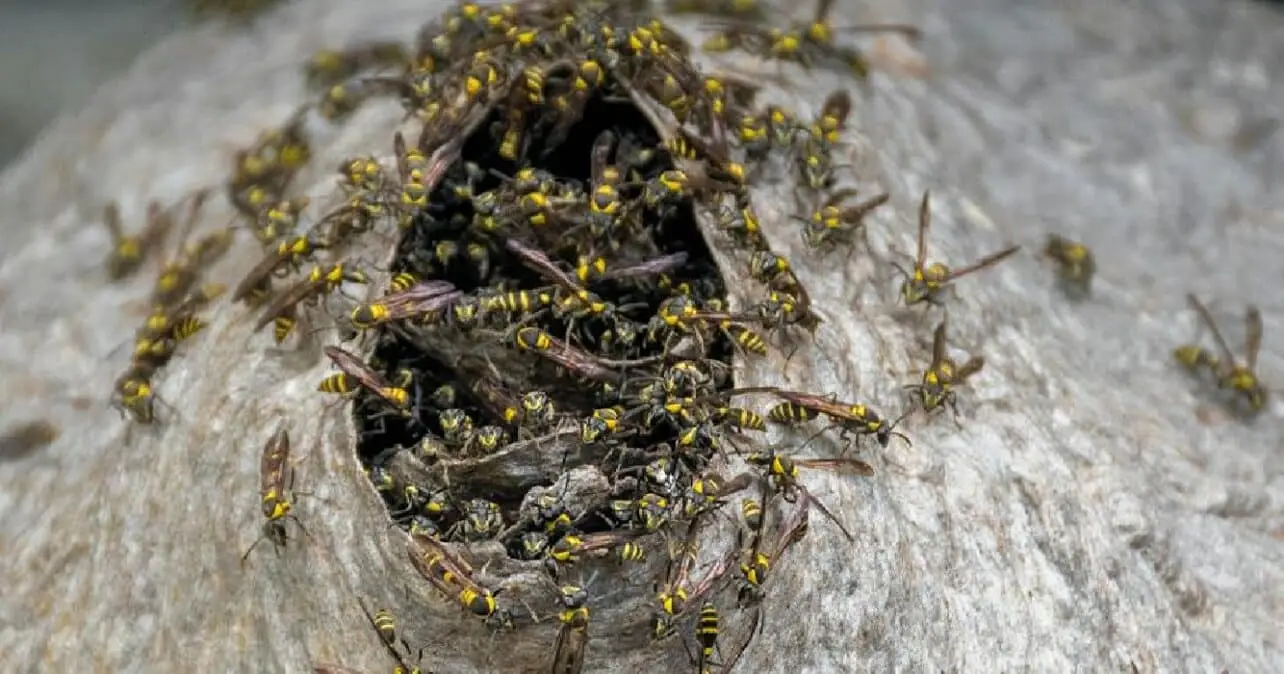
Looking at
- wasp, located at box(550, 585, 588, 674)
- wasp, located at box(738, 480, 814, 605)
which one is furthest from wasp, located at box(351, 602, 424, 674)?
wasp, located at box(738, 480, 814, 605)

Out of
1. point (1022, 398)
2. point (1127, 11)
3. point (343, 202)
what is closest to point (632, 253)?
point (343, 202)

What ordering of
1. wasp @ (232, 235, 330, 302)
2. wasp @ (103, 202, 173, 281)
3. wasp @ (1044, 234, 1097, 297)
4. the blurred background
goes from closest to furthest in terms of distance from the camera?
wasp @ (232, 235, 330, 302)
wasp @ (1044, 234, 1097, 297)
wasp @ (103, 202, 173, 281)
the blurred background

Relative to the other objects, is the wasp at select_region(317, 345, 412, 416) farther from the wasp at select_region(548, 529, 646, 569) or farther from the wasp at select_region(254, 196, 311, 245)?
the wasp at select_region(254, 196, 311, 245)

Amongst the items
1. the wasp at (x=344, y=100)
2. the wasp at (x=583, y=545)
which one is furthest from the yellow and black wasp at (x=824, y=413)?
the wasp at (x=344, y=100)

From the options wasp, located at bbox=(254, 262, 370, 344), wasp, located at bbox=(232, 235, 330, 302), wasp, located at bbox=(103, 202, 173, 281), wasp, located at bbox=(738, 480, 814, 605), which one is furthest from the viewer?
wasp, located at bbox=(103, 202, 173, 281)

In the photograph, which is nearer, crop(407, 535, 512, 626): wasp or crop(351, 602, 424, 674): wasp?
crop(407, 535, 512, 626): wasp

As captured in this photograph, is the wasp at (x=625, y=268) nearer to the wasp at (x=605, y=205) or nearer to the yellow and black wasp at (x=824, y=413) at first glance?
the wasp at (x=605, y=205)

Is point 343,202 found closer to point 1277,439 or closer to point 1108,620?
point 1108,620

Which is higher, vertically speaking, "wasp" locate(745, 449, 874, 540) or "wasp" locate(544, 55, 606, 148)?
"wasp" locate(544, 55, 606, 148)
